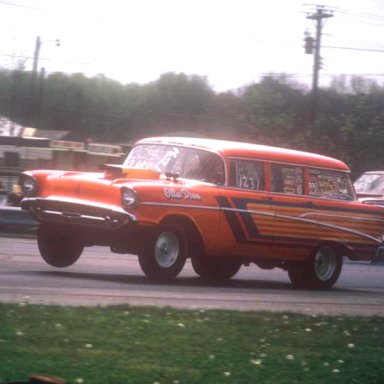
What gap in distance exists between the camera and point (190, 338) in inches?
307

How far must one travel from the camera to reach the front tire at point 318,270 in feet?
46.9

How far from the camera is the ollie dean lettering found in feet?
40.7

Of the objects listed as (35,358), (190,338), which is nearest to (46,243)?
(190,338)

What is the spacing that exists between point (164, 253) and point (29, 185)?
2.00 metres

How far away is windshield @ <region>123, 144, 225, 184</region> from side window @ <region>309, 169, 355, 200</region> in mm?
1735

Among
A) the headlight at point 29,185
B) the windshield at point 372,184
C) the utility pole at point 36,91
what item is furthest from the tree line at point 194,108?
the headlight at point 29,185

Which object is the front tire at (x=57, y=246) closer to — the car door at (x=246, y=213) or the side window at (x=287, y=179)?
the car door at (x=246, y=213)

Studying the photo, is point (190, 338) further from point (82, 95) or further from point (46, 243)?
point (82, 95)

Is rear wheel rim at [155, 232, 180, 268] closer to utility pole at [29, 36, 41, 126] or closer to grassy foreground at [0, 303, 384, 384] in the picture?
grassy foreground at [0, 303, 384, 384]

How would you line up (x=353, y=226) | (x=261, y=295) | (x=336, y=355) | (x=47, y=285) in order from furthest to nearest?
(x=353, y=226) < (x=261, y=295) < (x=47, y=285) < (x=336, y=355)

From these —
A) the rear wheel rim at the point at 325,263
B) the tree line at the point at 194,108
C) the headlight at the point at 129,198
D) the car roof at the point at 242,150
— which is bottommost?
the rear wheel rim at the point at 325,263

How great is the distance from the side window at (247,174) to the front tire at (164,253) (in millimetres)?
1158

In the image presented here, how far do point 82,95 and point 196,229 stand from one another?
36.4 m

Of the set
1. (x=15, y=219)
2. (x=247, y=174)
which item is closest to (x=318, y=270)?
(x=247, y=174)
